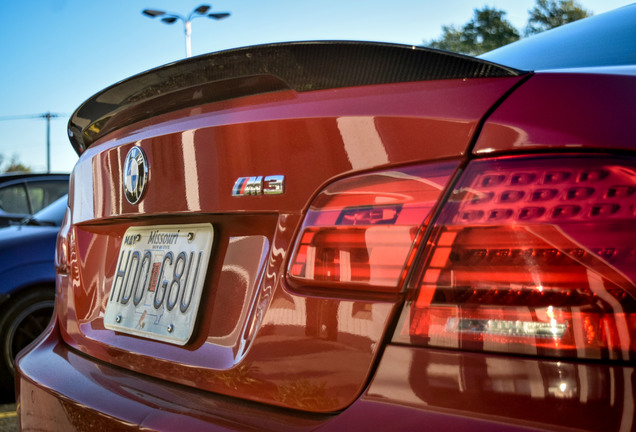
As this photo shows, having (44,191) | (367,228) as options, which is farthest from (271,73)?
(44,191)

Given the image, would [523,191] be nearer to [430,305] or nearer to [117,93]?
[430,305]

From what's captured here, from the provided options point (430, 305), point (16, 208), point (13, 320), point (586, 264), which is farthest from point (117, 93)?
point (16, 208)

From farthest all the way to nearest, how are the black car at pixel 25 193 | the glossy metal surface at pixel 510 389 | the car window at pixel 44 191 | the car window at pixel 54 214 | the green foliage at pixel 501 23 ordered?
the green foliage at pixel 501 23 < the black car at pixel 25 193 < the car window at pixel 44 191 < the car window at pixel 54 214 < the glossy metal surface at pixel 510 389

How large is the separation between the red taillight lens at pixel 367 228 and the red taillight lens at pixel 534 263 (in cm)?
4

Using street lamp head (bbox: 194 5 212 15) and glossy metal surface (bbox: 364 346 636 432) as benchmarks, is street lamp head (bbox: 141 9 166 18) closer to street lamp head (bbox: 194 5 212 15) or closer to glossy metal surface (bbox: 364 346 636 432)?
street lamp head (bbox: 194 5 212 15)

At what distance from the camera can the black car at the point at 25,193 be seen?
6.59 m

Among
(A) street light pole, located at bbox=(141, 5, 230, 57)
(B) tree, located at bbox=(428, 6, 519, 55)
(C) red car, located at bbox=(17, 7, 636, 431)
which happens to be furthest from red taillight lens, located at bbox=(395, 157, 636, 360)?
(B) tree, located at bbox=(428, 6, 519, 55)

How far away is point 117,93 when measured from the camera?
6.24 feet

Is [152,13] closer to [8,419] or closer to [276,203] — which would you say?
[8,419]

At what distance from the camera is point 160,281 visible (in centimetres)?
166

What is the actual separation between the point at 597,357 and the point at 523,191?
27 centimetres

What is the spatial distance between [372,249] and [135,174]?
782 mm

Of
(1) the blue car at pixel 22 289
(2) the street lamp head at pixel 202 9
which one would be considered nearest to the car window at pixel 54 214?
(1) the blue car at pixel 22 289

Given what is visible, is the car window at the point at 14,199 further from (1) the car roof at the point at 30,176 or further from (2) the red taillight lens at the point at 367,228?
(2) the red taillight lens at the point at 367,228
